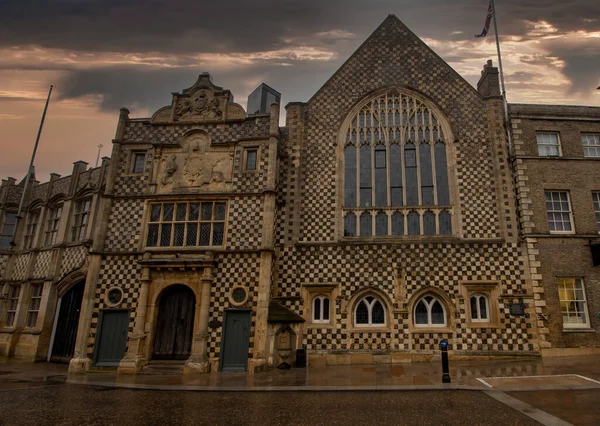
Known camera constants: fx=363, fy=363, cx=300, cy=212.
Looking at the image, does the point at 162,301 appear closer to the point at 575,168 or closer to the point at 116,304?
the point at 116,304

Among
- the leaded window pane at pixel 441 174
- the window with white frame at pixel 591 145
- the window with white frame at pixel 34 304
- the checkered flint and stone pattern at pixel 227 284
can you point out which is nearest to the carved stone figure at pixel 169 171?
the checkered flint and stone pattern at pixel 227 284

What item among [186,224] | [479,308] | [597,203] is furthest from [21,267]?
[597,203]

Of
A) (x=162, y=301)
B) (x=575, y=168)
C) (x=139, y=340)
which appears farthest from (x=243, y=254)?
(x=575, y=168)

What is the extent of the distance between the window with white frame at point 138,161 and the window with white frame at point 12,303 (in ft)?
37.9

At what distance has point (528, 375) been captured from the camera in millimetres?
11453

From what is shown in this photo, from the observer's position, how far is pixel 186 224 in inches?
667

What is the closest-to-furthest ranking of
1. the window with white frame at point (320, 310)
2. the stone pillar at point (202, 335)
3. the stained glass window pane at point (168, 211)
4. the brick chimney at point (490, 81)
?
the stone pillar at point (202, 335), the window with white frame at point (320, 310), the stained glass window pane at point (168, 211), the brick chimney at point (490, 81)

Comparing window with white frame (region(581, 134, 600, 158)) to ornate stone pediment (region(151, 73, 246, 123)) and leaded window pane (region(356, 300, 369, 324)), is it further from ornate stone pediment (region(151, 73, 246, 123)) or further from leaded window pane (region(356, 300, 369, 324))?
ornate stone pediment (region(151, 73, 246, 123))

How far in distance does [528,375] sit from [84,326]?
55.7 ft

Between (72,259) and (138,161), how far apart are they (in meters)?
6.98

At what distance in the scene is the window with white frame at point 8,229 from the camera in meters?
23.5

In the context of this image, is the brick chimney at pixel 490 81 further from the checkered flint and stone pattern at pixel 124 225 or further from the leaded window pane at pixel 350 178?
the checkered flint and stone pattern at pixel 124 225

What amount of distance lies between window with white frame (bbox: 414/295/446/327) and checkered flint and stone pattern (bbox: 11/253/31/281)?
2207 centimetres

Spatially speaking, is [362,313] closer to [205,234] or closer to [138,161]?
[205,234]
